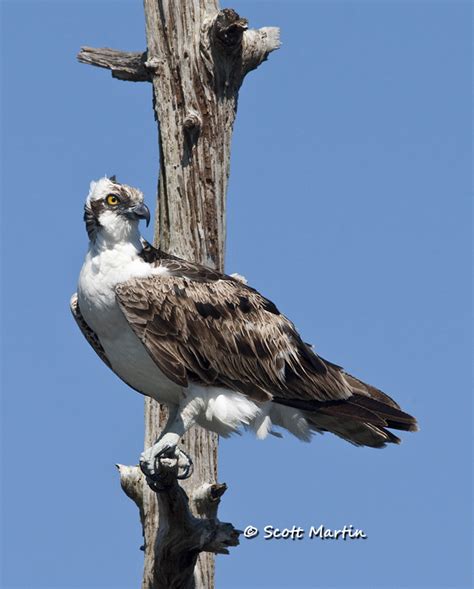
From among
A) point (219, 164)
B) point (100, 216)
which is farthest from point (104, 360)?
point (219, 164)

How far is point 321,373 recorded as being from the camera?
12156 mm

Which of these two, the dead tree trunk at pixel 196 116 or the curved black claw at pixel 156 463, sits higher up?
the dead tree trunk at pixel 196 116

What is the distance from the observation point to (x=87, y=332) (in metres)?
11.9

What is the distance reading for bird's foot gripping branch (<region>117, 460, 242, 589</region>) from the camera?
11.0 metres

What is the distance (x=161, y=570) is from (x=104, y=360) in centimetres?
192

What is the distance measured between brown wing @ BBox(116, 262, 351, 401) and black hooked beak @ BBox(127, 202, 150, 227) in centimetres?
45

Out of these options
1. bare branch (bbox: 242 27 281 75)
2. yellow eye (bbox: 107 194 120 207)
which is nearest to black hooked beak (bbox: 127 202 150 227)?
yellow eye (bbox: 107 194 120 207)

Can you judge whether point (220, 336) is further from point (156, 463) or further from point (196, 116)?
point (196, 116)

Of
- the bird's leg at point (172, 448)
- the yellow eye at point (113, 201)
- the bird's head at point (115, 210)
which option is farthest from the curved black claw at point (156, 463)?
the yellow eye at point (113, 201)

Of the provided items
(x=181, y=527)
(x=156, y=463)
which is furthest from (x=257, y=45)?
(x=181, y=527)

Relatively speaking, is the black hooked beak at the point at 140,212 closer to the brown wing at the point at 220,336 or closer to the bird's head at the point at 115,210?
the bird's head at the point at 115,210

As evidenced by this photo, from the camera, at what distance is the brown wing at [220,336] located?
11250mm

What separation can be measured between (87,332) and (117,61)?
3.04 meters

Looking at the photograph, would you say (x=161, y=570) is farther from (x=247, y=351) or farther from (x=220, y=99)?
(x=220, y=99)
